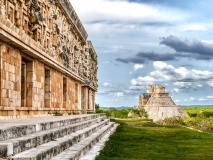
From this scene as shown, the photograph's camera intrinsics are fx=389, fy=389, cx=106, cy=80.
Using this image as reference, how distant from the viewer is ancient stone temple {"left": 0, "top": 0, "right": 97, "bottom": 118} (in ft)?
31.8

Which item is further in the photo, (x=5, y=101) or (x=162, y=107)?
(x=162, y=107)

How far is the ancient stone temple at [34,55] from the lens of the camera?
9.69m

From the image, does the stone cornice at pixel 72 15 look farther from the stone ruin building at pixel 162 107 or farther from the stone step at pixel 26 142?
the stone ruin building at pixel 162 107

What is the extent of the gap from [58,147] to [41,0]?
917 cm

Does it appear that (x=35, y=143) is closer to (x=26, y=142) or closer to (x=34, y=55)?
(x=26, y=142)

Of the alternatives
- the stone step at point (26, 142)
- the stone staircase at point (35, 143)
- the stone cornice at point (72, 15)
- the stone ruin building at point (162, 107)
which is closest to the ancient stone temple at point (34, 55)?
the stone cornice at point (72, 15)

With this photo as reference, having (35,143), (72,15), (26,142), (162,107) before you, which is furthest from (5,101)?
(162,107)

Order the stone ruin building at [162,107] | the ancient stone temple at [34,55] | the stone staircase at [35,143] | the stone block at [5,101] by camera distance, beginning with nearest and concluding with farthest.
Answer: the stone staircase at [35,143] < the stone block at [5,101] < the ancient stone temple at [34,55] < the stone ruin building at [162,107]

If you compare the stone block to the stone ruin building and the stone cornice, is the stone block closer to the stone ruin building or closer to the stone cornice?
the stone cornice

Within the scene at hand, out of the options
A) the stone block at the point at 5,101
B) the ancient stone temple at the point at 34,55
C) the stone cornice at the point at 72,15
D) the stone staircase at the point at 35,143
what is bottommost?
the stone staircase at the point at 35,143

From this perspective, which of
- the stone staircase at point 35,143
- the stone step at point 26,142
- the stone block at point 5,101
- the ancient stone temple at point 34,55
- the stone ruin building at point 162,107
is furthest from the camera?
the stone ruin building at point 162,107

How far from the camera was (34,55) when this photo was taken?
40.2ft

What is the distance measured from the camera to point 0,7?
362 inches

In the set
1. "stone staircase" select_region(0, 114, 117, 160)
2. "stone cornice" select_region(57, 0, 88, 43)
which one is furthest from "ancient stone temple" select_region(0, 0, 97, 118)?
"stone staircase" select_region(0, 114, 117, 160)
